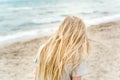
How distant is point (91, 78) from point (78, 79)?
3.03 meters

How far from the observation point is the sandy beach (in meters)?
5.68

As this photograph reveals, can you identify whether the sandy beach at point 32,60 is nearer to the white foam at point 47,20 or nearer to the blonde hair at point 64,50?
the blonde hair at point 64,50

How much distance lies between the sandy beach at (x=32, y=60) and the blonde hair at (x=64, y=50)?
2.40 meters

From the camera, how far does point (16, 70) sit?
20.3ft

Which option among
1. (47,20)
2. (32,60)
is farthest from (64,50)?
(47,20)

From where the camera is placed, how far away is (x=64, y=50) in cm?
239

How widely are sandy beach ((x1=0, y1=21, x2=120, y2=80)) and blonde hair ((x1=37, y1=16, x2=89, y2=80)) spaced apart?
2.40 metres

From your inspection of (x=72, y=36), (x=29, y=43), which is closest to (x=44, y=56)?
(x=72, y=36)

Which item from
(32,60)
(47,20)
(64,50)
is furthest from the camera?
(47,20)

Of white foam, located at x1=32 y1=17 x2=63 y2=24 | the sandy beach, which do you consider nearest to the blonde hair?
the sandy beach

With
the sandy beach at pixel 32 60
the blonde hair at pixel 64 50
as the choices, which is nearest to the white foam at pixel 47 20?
the sandy beach at pixel 32 60

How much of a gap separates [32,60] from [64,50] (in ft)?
14.1

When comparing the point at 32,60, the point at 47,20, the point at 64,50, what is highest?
the point at 64,50

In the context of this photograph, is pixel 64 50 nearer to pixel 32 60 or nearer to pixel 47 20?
pixel 32 60
